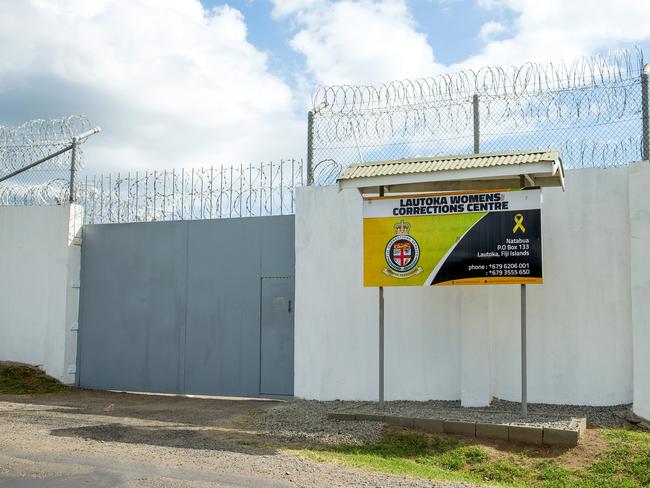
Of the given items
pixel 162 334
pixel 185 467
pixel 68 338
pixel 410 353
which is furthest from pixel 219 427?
pixel 68 338

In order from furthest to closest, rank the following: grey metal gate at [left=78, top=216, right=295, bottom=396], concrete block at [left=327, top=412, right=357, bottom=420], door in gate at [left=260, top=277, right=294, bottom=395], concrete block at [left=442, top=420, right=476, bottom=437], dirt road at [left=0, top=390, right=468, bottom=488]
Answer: grey metal gate at [left=78, top=216, right=295, bottom=396] → door in gate at [left=260, top=277, right=294, bottom=395] → concrete block at [left=327, top=412, right=357, bottom=420] → concrete block at [left=442, top=420, right=476, bottom=437] → dirt road at [left=0, top=390, right=468, bottom=488]

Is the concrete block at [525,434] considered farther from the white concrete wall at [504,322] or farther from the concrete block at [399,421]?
the white concrete wall at [504,322]

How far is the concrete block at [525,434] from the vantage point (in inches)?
311

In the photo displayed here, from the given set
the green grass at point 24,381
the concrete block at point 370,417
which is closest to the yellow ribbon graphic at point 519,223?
the concrete block at point 370,417

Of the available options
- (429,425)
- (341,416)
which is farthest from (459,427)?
(341,416)

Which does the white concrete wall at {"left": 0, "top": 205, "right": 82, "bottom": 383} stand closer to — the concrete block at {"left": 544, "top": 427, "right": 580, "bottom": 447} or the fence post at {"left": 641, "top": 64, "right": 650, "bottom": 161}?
the concrete block at {"left": 544, "top": 427, "right": 580, "bottom": 447}

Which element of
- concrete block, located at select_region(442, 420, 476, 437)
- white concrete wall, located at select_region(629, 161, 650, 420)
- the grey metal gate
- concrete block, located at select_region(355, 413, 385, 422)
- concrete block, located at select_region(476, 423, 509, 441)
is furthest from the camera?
the grey metal gate

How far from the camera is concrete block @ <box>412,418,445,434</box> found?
8.49 m

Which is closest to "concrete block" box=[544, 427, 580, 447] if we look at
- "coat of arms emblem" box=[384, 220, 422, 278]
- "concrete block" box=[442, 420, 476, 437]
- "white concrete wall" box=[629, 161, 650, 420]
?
"concrete block" box=[442, 420, 476, 437]

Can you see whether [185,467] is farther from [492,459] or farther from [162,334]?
[162,334]

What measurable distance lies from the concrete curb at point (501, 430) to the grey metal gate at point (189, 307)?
3347mm

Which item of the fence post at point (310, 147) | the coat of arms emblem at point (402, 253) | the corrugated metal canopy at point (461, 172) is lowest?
the coat of arms emblem at point (402, 253)

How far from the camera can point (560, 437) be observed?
25.6 ft

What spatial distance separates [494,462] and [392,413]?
188cm
